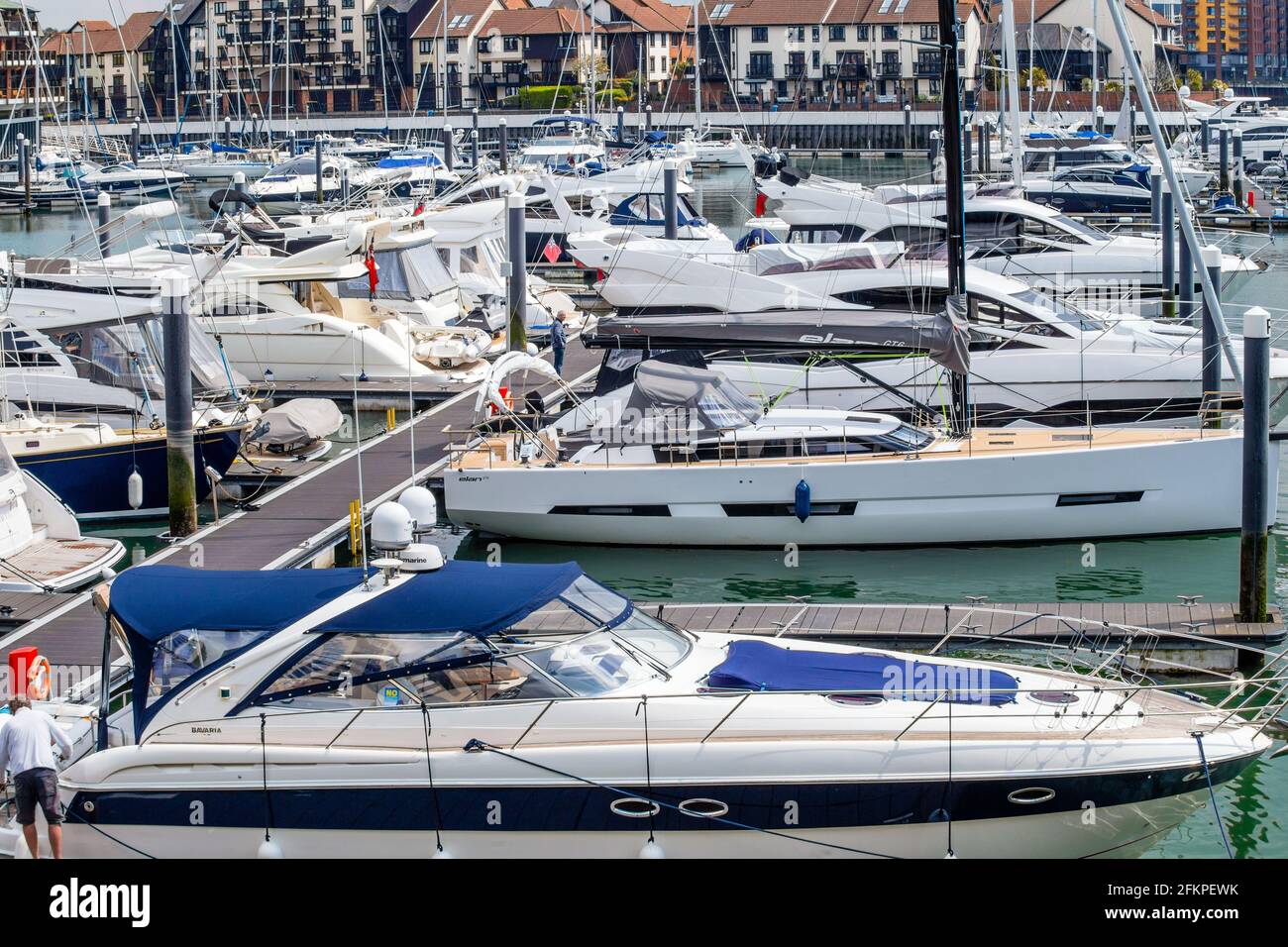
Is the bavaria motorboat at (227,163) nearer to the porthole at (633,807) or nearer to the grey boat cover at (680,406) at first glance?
the grey boat cover at (680,406)

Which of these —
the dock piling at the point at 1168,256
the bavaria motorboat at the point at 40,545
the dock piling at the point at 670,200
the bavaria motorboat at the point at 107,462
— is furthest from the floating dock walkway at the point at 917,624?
the dock piling at the point at 670,200

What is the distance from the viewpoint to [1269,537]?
50.7 feet

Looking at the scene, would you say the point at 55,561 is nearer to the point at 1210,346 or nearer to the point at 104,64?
the point at 1210,346

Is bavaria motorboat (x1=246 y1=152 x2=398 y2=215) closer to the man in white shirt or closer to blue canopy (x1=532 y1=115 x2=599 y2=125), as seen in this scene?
blue canopy (x1=532 y1=115 x2=599 y2=125)

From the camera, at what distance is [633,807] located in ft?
33.2

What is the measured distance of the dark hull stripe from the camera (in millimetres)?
10055

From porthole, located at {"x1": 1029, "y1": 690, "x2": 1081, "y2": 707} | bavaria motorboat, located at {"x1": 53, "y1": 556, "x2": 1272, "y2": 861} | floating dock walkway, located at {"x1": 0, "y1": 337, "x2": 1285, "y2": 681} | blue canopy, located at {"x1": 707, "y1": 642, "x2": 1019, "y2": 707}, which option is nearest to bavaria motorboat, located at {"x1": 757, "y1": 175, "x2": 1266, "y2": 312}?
floating dock walkway, located at {"x1": 0, "y1": 337, "x2": 1285, "y2": 681}

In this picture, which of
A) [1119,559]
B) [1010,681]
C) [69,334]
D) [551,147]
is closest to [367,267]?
[69,334]

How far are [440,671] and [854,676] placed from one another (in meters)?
2.77

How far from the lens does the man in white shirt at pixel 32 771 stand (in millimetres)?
10133

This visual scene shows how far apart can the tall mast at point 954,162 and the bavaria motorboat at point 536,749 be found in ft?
30.9

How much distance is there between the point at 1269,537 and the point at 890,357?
327 inches

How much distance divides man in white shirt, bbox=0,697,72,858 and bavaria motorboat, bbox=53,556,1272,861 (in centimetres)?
21

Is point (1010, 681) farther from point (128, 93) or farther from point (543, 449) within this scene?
point (128, 93)
